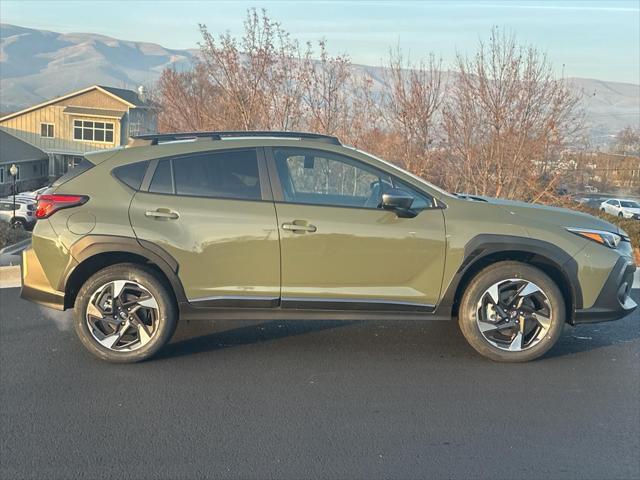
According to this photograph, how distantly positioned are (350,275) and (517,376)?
4.49 feet

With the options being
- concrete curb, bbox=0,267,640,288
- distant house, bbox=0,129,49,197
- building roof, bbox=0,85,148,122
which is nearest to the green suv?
concrete curb, bbox=0,267,640,288

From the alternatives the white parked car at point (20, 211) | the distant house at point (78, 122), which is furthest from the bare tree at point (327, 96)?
the distant house at point (78, 122)

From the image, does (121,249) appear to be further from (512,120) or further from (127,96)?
(127,96)

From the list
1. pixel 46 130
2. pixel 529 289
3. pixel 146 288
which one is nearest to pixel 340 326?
pixel 529 289

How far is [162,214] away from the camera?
15.6 feet

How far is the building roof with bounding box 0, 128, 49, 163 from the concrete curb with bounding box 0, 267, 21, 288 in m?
54.3

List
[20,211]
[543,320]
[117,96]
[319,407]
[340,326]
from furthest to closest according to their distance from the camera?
[117,96], [20,211], [340,326], [543,320], [319,407]

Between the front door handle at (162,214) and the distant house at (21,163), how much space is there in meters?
57.3

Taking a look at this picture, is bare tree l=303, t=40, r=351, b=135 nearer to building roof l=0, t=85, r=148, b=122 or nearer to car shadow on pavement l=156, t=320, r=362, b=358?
car shadow on pavement l=156, t=320, r=362, b=358

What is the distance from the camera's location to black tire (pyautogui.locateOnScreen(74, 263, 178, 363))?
4746 mm

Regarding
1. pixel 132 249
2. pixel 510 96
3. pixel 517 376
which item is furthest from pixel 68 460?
pixel 510 96

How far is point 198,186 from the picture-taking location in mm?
4883

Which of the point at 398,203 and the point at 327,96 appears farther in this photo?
the point at 327,96

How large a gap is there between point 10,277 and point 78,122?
58542mm
